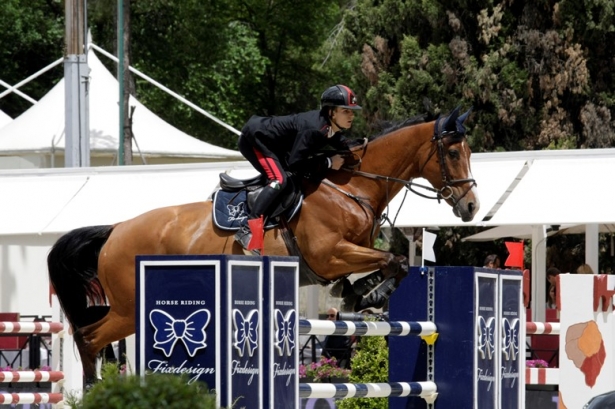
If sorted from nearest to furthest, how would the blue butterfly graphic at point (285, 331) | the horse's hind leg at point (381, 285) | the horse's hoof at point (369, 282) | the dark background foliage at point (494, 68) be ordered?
the blue butterfly graphic at point (285, 331)
the horse's hind leg at point (381, 285)
the horse's hoof at point (369, 282)
the dark background foliage at point (494, 68)

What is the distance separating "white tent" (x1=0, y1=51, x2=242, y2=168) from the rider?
13036mm

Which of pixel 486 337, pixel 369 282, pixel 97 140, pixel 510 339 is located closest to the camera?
pixel 486 337

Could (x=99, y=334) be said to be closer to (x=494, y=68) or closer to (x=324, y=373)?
(x=324, y=373)

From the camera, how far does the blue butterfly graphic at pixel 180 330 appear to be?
5.08m

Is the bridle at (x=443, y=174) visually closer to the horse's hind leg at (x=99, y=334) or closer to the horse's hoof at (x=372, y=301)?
the horse's hoof at (x=372, y=301)

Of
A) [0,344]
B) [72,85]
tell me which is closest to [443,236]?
[72,85]

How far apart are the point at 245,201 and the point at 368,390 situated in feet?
7.22

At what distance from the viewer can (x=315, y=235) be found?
7.94 metres

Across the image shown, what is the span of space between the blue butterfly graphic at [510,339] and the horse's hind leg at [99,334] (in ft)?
8.38

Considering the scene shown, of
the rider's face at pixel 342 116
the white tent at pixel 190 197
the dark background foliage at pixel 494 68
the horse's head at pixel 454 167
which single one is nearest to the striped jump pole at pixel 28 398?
the rider's face at pixel 342 116

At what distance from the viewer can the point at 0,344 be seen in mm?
12977

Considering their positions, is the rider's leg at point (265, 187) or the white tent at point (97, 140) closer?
the rider's leg at point (265, 187)

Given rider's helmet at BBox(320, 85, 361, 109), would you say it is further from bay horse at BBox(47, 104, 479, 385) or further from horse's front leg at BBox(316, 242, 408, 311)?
horse's front leg at BBox(316, 242, 408, 311)

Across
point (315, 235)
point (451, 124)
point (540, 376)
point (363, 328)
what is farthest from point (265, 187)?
point (540, 376)
